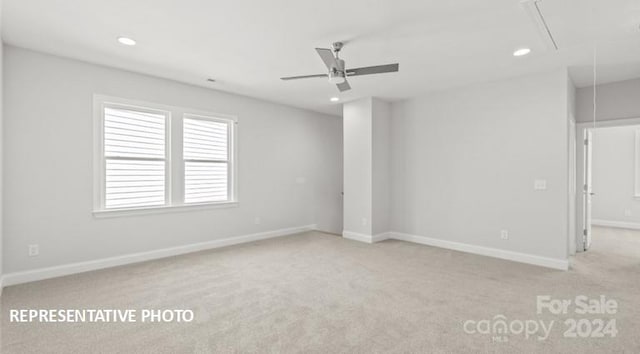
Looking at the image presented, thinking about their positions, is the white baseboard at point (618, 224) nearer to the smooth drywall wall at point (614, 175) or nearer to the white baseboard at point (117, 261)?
the smooth drywall wall at point (614, 175)

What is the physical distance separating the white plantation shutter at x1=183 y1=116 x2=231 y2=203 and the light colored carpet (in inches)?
40.0

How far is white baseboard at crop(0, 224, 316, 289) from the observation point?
3.37 m

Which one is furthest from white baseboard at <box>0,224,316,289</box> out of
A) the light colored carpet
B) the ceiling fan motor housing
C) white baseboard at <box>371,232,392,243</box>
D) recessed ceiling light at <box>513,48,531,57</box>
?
recessed ceiling light at <box>513,48,531,57</box>

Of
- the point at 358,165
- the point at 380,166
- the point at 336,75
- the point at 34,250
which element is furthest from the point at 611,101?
the point at 34,250

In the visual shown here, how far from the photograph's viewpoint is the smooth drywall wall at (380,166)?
5.47 meters

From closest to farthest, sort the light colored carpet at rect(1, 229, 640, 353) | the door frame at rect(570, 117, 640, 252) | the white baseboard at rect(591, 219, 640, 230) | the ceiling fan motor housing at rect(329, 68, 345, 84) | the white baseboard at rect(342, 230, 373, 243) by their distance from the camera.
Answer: the light colored carpet at rect(1, 229, 640, 353)
the ceiling fan motor housing at rect(329, 68, 345, 84)
the door frame at rect(570, 117, 640, 252)
the white baseboard at rect(342, 230, 373, 243)
the white baseboard at rect(591, 219, 640, 230)

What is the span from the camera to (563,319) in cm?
258

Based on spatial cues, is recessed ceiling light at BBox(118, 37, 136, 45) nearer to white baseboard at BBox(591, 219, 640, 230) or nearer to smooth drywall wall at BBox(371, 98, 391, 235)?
smooth drywall wall at BBox(371, 98, 391, 235)

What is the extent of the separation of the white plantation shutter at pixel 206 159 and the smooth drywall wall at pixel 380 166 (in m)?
2.54

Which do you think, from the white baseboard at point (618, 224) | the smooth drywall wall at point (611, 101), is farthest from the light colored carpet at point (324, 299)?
the white baseboard at point (618, 224)

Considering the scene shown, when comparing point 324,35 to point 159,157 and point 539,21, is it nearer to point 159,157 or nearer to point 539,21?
point 539,21

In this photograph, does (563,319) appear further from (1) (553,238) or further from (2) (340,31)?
(2) (340,31)

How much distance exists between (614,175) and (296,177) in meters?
7.05

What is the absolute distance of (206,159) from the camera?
4.98m
